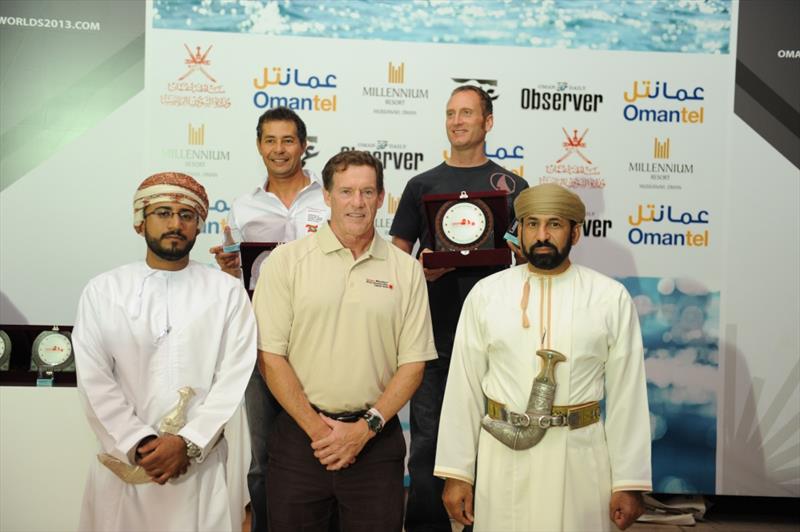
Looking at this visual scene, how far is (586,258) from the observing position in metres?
5.52

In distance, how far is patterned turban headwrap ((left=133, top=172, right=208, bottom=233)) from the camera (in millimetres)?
2996

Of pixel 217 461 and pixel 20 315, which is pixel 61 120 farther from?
pixel 217 461

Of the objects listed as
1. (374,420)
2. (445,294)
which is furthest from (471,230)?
(374,420)

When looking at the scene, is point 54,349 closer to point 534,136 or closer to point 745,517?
point 534,136

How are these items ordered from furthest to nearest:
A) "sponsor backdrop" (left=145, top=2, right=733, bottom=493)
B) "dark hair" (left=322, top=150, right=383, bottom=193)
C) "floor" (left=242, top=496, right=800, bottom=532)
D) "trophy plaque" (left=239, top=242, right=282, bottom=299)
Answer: "sponsor backdrop" (left=145, top=2, right=733, bottom=493)
"floor" (left=242, top=496, right=800, bottom=532)
"trophy plaque" (left=239, top=242, right=282, bottom=299)
"dark hair" (left=322, top=150, right=383, bottom=193)

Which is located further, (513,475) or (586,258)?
(586,258)

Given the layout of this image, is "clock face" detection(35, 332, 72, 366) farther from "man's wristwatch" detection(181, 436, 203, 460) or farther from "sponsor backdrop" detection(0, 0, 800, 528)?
"man's wristwatch" detection(181, 436, 203, 460)

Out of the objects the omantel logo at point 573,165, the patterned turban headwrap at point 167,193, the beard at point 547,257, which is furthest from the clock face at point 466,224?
the omantel logo at point 573,165

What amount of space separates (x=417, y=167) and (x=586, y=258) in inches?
51.0

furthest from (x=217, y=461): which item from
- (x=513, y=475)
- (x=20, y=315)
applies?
(x=20, y=315)

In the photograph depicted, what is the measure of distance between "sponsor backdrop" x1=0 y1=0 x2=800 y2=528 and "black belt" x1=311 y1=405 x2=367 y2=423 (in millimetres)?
2610

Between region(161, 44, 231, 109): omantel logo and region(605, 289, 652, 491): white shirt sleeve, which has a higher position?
region(161, 44, 231, 109): omantel logo

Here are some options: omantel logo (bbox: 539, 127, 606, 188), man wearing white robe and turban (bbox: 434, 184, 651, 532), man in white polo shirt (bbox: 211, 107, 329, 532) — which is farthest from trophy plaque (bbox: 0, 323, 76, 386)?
omantel logo (bbox: 539, 127, 606, 188)

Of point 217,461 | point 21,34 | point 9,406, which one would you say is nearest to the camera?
point 217,461
